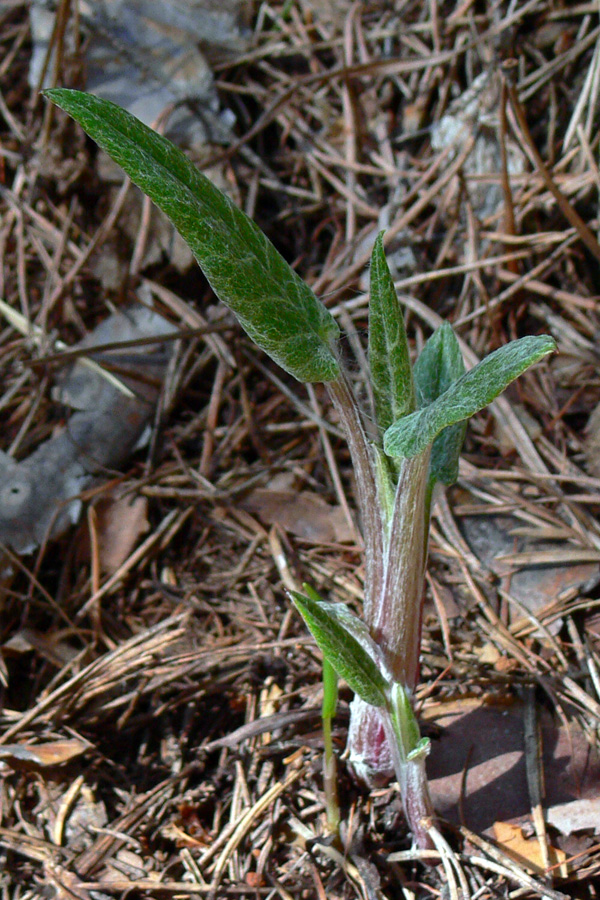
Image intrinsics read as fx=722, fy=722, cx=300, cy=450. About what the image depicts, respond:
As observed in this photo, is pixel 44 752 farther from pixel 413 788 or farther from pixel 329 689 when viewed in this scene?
pixel 413 788

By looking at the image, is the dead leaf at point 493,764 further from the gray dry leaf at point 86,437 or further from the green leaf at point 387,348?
the gray dry leaf at point 86,437

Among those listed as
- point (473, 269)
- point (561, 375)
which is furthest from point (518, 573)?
point (473, 269)

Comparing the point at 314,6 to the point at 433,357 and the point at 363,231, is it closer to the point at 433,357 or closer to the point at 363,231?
the point at 363,231

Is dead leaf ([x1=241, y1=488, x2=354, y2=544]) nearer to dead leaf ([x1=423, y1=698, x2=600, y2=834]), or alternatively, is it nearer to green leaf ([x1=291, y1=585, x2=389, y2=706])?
dead leaf ([x1=423, y1=698, x2=600, y2=834])

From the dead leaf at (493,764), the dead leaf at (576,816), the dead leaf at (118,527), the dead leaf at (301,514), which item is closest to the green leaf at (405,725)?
the dead leaf at (493,764)

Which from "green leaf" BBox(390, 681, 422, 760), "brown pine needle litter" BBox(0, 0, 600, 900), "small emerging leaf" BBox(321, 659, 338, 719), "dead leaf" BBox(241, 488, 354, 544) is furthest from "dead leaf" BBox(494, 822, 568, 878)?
"dead leaf" BBox(241, 488, 354, 544)
